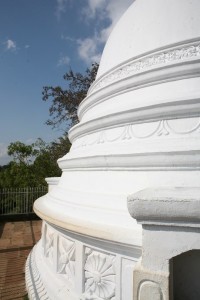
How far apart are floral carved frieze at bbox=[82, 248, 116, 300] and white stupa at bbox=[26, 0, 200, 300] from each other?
0.01 m

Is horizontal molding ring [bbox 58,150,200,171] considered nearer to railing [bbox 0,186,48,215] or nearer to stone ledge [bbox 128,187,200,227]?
stone ledge [bbox 128,187,200,227]

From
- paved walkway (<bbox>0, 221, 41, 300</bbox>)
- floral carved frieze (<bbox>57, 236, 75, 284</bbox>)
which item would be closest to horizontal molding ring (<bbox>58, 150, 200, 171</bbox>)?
floral carved frieze (<bbox>57, 236, 75, 284</bbox>)

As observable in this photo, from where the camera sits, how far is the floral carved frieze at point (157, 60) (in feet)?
13.7

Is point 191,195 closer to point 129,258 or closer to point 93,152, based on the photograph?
point 129,258

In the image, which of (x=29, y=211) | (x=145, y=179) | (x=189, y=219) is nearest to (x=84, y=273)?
(x=145, y=179)

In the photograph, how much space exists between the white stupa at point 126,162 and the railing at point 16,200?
28.8ft

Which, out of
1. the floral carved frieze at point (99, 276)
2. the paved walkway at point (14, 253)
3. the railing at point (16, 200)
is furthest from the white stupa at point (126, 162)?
the railing at point (16, 200)

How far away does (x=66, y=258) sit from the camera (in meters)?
3.85

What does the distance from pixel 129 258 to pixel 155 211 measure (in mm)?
1147

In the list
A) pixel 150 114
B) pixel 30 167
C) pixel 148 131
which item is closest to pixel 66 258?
pixel 148 131

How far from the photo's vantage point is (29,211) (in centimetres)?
1388

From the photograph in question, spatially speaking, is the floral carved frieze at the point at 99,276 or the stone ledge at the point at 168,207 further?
the floral carved frieze at the point at 99,276

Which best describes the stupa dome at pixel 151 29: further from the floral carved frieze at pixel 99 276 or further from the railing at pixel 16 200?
the railing at pixel 16 200

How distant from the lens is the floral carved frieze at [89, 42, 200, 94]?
4164 mm
